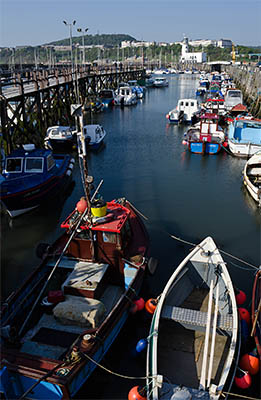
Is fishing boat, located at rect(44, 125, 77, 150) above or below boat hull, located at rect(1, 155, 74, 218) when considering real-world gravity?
above

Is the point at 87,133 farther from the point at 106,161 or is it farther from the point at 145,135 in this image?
the point at 145,135

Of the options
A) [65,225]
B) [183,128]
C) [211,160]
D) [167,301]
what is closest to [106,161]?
[211,160]

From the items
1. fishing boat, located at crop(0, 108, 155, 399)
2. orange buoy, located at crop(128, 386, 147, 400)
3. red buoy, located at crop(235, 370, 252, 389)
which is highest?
fishing boat, located at crop(0, 108, 155, 399)

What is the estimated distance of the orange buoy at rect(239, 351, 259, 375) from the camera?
860 centimetres

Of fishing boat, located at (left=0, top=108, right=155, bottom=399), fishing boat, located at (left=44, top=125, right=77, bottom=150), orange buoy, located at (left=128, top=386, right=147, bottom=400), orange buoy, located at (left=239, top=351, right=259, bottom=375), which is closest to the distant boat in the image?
fishing boat, located at (left=44, top=125, right=77, bottom=150)

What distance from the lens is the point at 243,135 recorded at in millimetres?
29594

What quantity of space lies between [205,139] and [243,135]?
11.9 feet

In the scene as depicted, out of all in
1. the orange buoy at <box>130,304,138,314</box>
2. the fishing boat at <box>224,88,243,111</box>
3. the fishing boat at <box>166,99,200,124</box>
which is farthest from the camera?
the fishing boat at <box>224,88,243,111</box>

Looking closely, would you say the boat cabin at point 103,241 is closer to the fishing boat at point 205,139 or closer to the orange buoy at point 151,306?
the orange buoy at point 151,306

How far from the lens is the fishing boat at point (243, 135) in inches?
1095

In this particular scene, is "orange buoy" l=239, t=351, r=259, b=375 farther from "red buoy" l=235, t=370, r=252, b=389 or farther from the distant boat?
the distant boat

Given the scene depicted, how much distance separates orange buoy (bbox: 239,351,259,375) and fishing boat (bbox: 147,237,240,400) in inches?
20.0

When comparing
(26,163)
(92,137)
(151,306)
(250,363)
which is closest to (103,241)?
Result: (151,306)

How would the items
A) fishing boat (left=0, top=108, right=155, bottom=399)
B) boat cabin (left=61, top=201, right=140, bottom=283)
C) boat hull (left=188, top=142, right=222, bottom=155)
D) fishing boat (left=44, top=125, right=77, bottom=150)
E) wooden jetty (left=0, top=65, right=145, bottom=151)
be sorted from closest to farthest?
fishing boat (left=0, top=108, right=155, bottom=399), boat cabin (left=61, top=201, right=140, bottom=283), wooden jetty (left=0, top=65, right=145, bottom=151), fishing boat (left=44, top=125, right=77, bottom=150), boat hull (left=188, top=142, right=222, bottom=155)
